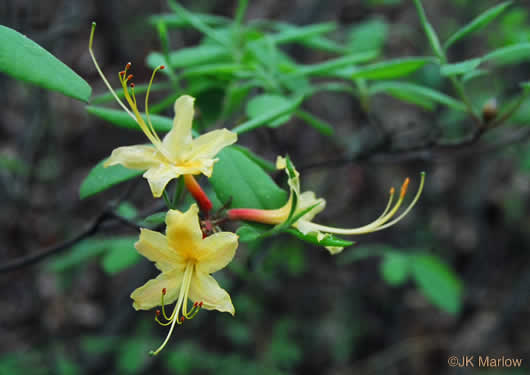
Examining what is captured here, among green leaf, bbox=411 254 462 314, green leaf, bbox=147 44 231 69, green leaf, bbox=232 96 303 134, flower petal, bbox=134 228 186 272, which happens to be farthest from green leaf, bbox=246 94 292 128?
green leaf, bbox=411 254 462 314

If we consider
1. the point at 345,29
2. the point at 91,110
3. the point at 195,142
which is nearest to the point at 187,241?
the point at 195,142

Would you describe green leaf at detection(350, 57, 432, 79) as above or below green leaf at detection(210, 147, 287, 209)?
above

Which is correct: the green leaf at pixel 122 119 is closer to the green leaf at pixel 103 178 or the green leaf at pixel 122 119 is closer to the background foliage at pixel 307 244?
the green leaf at pixel 103 178

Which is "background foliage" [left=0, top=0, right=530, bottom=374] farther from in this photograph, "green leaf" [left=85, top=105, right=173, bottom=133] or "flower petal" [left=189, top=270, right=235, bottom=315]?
"flower petal" [left=189, top=270, right=235, bottom=315]

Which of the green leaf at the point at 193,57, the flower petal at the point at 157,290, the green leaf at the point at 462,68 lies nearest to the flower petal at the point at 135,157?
the flower petal at the point at 157,290

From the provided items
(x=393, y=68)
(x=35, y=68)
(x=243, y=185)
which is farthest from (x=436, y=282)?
(x=35, y=68)

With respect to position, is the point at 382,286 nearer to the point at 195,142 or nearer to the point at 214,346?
the point at 214,346

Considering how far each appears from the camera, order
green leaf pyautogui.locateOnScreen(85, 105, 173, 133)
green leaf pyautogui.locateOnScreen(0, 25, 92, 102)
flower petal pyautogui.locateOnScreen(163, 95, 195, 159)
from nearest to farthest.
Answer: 1. green leaf pyautogui.locateOnScreen(0, 25, 92, 102)
2. flower petal pyautogui.locateOnScreen(163, 95, 195, 159)
3. green leaf pyautogui.locateOnScreen(85, 105, 173, 133)
